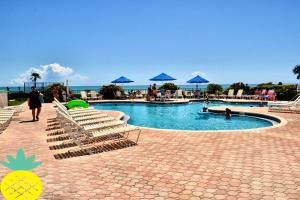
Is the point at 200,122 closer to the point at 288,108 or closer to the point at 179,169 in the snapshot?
the point at 288,108

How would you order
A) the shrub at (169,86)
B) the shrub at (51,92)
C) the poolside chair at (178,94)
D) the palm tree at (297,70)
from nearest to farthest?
the shrub at (51,92) < the poolside chair at (178,94) < the shrub at (169,86) < the palm tree at (297,70)

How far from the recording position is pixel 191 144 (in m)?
7.70

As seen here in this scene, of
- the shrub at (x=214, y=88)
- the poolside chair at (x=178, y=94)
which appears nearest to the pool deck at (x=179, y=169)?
the poolside chair at (x=178, y=94)

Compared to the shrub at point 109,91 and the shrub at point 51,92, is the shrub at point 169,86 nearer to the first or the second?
the shrub at point 109,91

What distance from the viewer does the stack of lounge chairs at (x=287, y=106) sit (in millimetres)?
15072

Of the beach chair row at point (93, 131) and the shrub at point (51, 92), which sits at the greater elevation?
the shrub at point (51, 92)

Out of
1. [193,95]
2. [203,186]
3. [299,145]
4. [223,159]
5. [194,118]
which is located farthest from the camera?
[193,95]

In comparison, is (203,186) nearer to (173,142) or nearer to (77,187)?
(77,187)

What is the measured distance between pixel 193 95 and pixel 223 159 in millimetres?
22027

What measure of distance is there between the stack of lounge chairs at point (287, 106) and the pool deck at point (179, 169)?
723cm

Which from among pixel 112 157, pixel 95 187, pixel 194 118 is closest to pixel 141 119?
pixel 194 118

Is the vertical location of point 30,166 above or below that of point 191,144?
above

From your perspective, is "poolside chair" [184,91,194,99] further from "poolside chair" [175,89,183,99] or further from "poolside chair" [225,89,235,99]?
"poolside chair" [225,89,235,99]

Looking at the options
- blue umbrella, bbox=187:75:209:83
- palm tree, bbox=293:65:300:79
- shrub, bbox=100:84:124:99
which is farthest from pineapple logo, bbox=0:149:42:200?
palm tree, bbox=293:65:300:79
